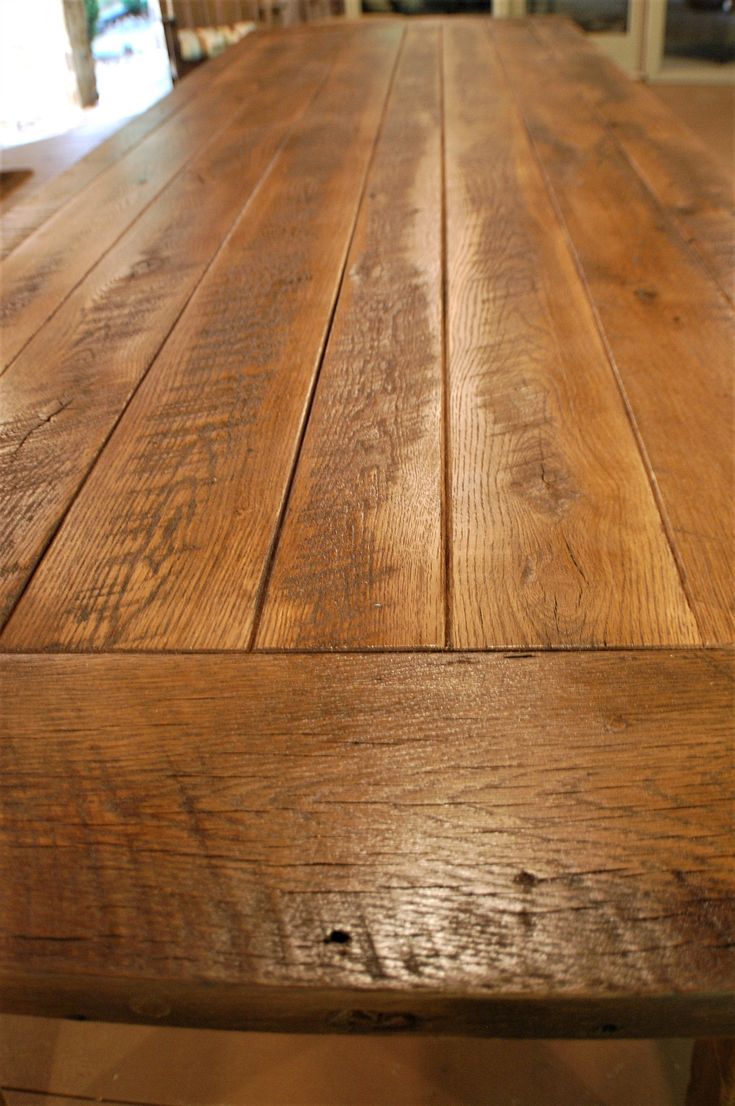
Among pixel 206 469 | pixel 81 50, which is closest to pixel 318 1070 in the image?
pixel 206 469

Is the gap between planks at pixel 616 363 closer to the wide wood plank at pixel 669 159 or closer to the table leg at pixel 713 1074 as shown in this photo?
the wide wood plank at pixel 669 159

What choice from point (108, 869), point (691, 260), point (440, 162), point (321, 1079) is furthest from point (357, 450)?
point (440, 162)

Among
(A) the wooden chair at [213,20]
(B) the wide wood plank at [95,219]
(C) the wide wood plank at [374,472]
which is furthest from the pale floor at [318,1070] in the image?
(A) the wooden chair at [213,20]

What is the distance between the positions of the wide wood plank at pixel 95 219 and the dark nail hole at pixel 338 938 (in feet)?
2.32

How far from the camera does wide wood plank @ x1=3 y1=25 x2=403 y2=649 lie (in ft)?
2.04

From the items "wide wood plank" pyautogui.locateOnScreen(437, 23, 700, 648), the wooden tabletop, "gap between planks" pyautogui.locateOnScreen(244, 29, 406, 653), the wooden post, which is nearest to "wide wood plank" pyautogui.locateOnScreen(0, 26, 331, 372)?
the wooden tabletop

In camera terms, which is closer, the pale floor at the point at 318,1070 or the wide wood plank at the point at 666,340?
the wide wood plank at the point at 666,340

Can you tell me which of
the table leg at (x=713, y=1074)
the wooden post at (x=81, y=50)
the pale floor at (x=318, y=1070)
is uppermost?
the wooden post at (x=81, y=50)

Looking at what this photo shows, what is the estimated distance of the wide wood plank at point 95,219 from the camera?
109 centimetres

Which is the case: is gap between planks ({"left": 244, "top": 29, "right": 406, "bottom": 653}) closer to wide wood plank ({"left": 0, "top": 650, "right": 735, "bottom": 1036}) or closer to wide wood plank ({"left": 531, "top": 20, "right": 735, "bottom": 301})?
wide wood plank ({"left": 0, "top": 650, "right": 735, "bottom": 1036})

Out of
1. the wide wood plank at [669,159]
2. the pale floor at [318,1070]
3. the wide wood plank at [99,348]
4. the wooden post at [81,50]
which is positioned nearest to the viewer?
the wide wood plank at [99,348]

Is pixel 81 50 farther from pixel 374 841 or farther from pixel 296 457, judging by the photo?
pixel 374 841

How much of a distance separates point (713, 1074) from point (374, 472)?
0.57 m

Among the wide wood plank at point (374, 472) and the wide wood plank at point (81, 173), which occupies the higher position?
the wide wood plank at point (81, 173)
